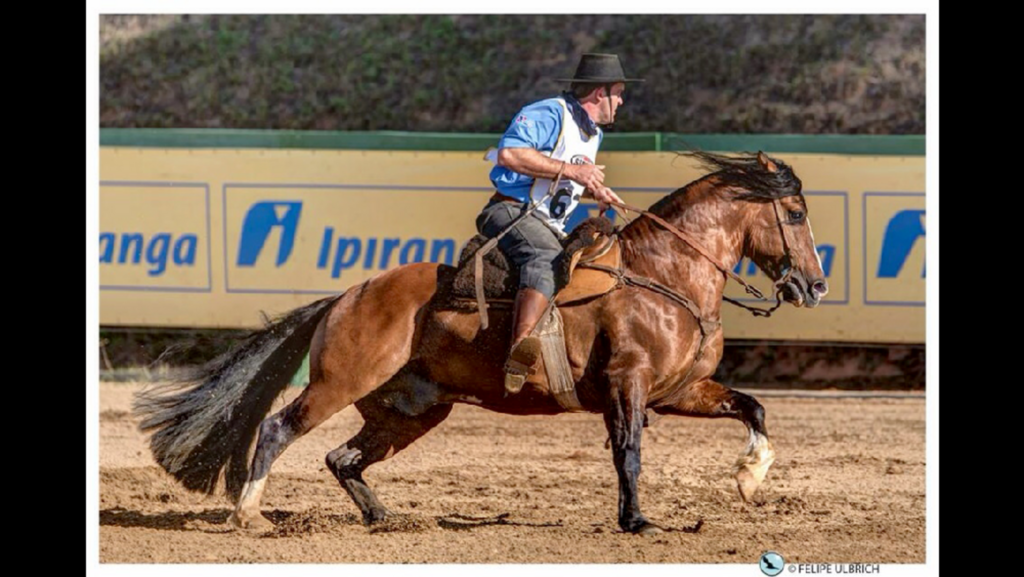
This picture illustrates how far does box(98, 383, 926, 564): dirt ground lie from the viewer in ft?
23.8

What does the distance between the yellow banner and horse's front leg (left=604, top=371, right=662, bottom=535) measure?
474cm

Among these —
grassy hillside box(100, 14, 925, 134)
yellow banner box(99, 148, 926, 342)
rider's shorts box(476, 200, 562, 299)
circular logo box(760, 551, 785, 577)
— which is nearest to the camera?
circular logo box(760, 551, 785, 577)

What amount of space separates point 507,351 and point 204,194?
5753 millimetres

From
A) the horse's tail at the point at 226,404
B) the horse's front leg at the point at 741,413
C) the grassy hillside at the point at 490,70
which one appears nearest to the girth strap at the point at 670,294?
the horse's front leg at the point at 741,413

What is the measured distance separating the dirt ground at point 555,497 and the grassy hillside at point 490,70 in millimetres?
3415

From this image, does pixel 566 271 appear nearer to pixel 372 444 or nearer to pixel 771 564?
pixel 372 444

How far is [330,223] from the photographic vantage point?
12.3 metres

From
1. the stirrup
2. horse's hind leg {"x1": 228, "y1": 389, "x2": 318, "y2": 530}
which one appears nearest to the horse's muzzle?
the stirrup

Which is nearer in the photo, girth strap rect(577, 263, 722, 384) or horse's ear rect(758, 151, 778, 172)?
girth strap rect(577, 263, 722, 384)

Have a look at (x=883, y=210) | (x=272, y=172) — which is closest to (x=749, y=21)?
(x=883, y=210)

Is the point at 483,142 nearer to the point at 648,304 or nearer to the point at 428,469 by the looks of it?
the point at 428,469

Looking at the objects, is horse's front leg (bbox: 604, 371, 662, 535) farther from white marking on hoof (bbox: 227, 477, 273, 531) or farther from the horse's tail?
white marking on hoof (bbox: 227, 477, 273, 531)

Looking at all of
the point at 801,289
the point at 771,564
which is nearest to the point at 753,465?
the point at 771,564

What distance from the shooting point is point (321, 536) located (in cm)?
759
